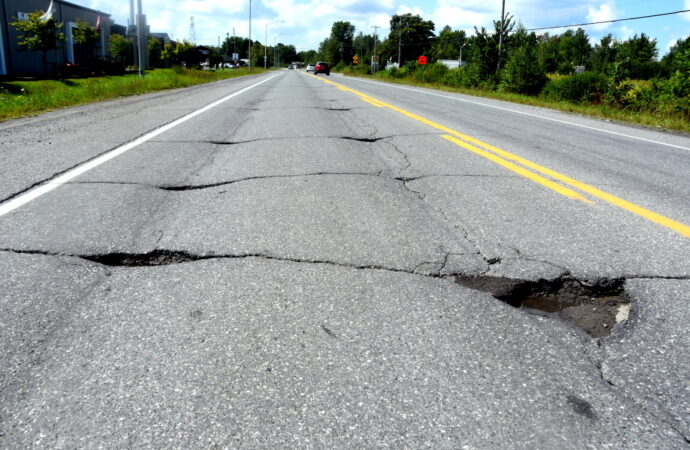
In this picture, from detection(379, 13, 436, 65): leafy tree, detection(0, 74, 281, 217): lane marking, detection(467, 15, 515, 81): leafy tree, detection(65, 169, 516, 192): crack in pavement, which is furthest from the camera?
detection(379, 13, 436, 65): leafy tree

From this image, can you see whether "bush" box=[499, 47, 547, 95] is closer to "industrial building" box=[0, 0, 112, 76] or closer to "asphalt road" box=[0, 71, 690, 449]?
"asphalt road" box=[0, 71, 690, 449]

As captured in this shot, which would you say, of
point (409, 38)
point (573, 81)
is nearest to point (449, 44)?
point (409, 38)

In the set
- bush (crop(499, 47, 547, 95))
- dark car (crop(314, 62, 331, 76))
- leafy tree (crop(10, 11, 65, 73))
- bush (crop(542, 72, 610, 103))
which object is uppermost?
dark car (crop(314, 62, 331, 76))

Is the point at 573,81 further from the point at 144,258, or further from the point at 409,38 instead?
the point at 409,38

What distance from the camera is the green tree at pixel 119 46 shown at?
49000 millimetres

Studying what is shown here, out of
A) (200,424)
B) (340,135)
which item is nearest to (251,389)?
(200,424)

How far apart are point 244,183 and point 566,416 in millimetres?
3639

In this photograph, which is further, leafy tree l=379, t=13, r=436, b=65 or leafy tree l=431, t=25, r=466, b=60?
leafy tree l=431, t=25, r=466, b=60

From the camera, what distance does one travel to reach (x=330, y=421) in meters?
1.66

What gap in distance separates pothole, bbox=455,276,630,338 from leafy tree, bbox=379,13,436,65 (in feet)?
337

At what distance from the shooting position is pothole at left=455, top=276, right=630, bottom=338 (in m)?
2.46

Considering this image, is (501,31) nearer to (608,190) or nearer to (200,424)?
(608,190)

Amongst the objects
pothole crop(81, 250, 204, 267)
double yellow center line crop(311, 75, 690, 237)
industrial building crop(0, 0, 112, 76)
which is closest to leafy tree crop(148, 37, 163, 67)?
industrial building crop(0, 0, 112, 76)

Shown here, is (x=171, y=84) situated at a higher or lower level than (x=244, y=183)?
higher
